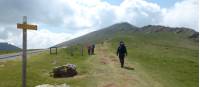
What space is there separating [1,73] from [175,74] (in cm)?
1692

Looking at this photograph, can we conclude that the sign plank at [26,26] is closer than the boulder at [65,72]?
Yes

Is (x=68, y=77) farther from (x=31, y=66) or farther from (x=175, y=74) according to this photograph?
(x=175, y=74)

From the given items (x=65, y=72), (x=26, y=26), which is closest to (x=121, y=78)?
(x=65, y=72)

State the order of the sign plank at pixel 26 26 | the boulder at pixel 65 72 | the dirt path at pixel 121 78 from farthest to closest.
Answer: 1. the boulder at pixel 65 72
2. the dirt path at pixel 121 78
3. the sign plank at pixel 26 26

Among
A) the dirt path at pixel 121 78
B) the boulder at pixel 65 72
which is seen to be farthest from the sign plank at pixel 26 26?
the boulder at pixel 65 72

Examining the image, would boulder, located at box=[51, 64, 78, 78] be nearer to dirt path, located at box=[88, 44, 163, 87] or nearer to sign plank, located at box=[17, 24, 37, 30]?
dirt path, located at box=[88, 44, 163, 87]

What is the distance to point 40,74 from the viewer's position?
42062mm

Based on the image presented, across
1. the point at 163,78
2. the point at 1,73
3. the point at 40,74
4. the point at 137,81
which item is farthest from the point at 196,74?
the point at 1,73

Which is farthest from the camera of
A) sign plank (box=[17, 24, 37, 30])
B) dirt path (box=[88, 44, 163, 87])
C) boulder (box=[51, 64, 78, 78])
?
boulder (box=[51, 64, 78, 78])

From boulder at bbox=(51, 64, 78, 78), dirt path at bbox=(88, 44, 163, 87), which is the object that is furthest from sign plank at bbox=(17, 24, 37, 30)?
boulder at bbox=(51, 64, 78, 78)

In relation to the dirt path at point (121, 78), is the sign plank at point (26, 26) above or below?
above

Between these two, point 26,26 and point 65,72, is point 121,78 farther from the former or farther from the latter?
point 26,26

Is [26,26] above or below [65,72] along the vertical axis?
above

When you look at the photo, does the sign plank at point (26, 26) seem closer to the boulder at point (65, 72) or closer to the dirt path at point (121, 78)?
the dirt path at point (121, 78)
